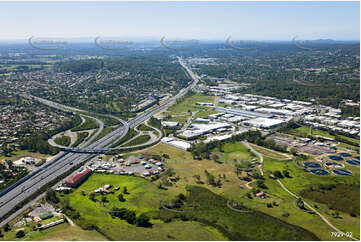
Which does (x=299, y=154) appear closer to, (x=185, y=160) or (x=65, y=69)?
(x=185, y=160)

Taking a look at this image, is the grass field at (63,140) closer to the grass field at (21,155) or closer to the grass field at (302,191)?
the grass field at (21,155)

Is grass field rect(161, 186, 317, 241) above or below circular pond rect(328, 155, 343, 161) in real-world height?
below

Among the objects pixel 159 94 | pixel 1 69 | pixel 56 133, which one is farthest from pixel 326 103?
pixel 1 69

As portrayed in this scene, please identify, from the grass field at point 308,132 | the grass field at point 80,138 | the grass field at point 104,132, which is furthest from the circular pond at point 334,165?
the grass field at point 80,138

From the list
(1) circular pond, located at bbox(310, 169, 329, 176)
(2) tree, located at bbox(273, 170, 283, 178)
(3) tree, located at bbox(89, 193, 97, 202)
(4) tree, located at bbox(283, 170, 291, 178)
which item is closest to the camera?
(3) tree, located at bbox(89, 193, 97, 202)

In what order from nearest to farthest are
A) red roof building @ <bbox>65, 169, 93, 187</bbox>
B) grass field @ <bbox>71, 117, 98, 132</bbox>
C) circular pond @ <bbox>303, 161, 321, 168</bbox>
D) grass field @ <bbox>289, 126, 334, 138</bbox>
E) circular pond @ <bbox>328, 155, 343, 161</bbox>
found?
red roof building @ <bbox>65, 169, 93, 187</bbox> → circular pond @ <bbox>303, 161, 321, 168</bbox> → circular pond @ <bbox>328, 155, 343, 161</bbox> → grass field @ <bbox>289, 126, 334, 138</bbox> → grass field @ <bbox>71, 117, 98, 132</bbox>

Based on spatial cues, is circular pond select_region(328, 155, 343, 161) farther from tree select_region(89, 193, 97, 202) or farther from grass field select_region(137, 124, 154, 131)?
tree select_region(89, 193, 97, 202)

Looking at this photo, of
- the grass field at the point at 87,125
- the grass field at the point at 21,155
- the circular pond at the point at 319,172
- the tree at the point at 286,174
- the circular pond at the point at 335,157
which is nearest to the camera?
the tree at the point at 286,174

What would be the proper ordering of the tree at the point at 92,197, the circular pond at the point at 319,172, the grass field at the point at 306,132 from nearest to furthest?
the tree at the point at 92,197 < the circular pond at the point at 319,172 < the grass field at the point at 306,132

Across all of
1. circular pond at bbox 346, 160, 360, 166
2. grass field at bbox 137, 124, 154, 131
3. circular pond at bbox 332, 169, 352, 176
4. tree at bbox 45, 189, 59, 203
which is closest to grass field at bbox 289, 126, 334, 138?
circular pond at bbox 346, 160, 360, 166
